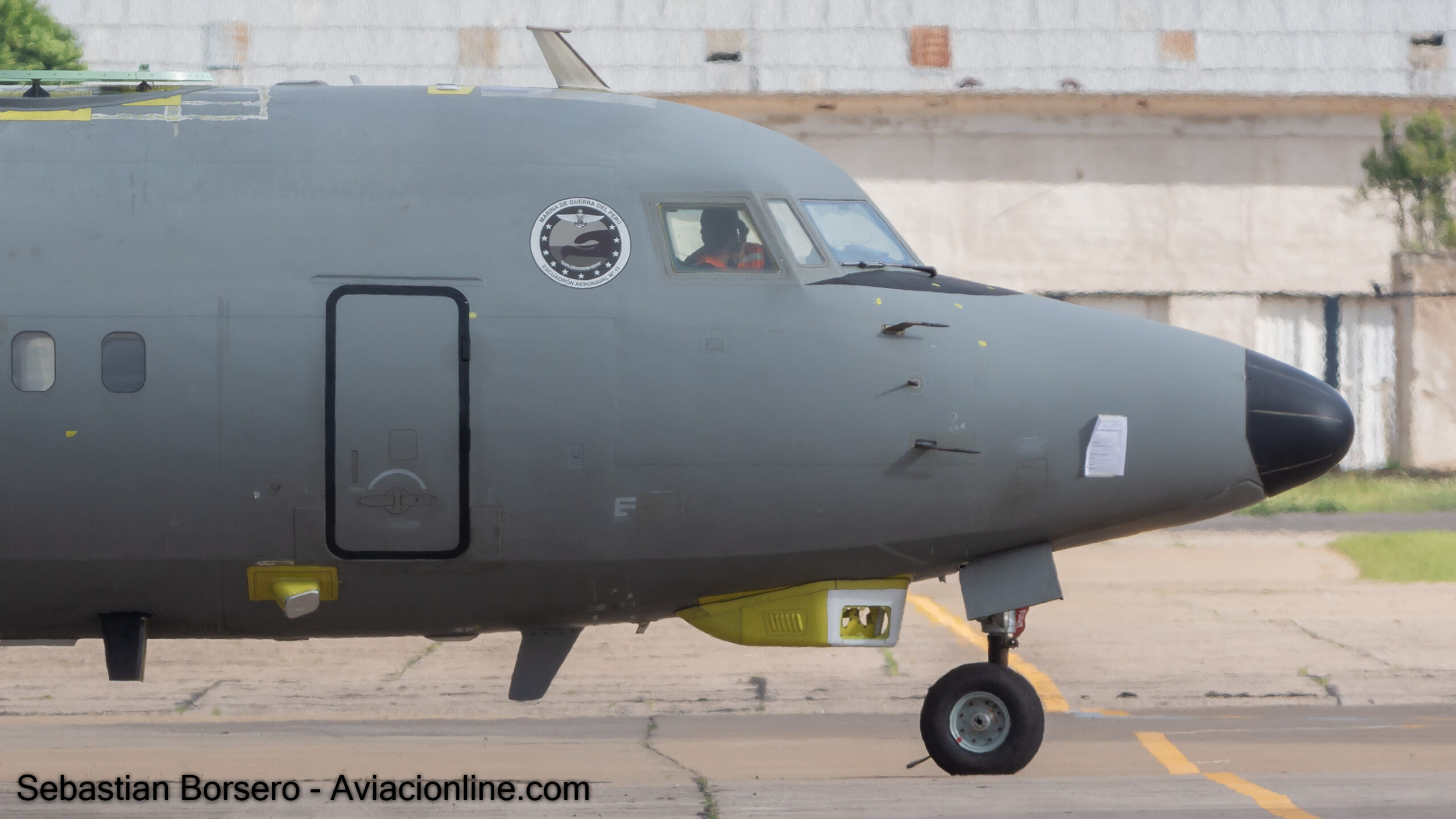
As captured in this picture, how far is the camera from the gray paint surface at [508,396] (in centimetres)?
698

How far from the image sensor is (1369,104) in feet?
88.5

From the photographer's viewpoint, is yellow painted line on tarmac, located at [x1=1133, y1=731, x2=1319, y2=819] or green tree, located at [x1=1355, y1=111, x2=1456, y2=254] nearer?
yellow painted line on tarmac, located at [x1=1133, y1=731, x2=1319, y2=819]

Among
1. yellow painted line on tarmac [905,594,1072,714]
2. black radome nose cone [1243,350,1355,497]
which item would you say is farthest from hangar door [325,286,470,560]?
yellow painted line on tarmac [905,594,1072,714]

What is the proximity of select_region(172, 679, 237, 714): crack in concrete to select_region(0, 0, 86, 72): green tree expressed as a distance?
12386 mm

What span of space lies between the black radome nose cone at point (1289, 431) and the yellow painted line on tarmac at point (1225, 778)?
4.96ft

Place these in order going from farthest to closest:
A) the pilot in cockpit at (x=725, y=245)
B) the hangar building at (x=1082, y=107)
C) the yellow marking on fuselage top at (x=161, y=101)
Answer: the hangar building at (x=1082, y=107), the yellow marking on fuselage top at (x=161, y=101), the pilot in cockpit at (x=725, y=245)

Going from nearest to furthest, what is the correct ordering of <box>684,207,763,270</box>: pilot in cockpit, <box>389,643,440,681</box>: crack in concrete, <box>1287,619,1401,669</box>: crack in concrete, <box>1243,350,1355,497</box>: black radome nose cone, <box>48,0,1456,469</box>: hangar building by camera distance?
<box>1243,350,1355,497</box>: black radome nose cone
<box>684,207,763,270</box>: pilot in cockpit
<box>389,643,440,681</box>: crack in concrete
<box>1287,619,1401,669</box>: crack in concrete
<box>48,0,1456,469</box>: hangar building

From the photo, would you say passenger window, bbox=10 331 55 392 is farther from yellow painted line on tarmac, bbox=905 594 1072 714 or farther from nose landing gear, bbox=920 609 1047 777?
yellow painted line on tarmac, bbox=905 594 1072 714

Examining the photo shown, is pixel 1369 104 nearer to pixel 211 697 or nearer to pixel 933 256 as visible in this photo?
pixel 933 256

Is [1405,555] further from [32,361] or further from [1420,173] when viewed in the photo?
[32,361]

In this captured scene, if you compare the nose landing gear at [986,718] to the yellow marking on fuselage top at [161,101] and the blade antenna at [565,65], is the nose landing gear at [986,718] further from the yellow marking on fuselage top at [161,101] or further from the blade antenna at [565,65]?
the yellow marking on fuselage top at [161,101]

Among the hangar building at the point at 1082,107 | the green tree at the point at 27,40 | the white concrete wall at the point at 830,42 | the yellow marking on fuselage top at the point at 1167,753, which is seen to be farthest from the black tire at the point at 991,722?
the white concrete wall at the point at 830,42

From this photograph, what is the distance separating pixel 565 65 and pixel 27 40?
15.9 metres

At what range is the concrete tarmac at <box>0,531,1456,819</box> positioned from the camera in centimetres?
748
